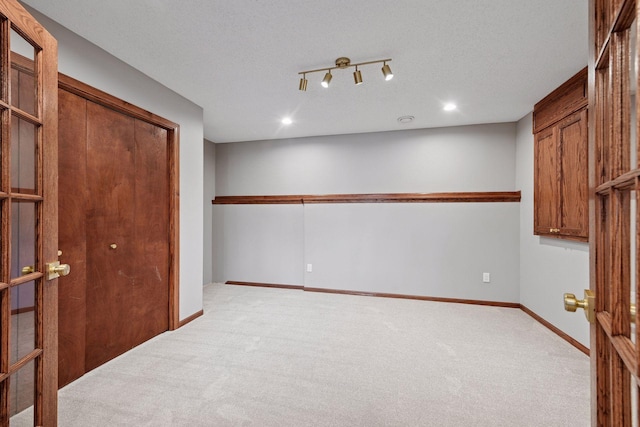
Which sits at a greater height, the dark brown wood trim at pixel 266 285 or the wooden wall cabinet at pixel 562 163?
the wooden wall cabinet at pixel 562 163

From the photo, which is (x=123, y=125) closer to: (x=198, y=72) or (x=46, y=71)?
(x=198, y=72)

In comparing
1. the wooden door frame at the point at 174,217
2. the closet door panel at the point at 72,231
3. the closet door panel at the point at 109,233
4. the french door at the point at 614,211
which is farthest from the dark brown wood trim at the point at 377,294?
the french door at the point at 614,211

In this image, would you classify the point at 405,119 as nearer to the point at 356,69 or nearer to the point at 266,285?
the point at 356,69

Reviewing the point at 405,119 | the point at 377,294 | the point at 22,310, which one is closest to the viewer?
the point at 22,310

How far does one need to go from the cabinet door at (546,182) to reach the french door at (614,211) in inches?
102

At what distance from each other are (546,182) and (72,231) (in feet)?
13.6

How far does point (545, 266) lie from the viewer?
3045 mm

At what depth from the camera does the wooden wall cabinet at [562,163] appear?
2.47 m

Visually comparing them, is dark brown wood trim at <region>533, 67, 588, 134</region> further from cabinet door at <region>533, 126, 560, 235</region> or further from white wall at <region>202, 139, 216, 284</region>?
white wall at <region>202, 139, 216, 284</region>

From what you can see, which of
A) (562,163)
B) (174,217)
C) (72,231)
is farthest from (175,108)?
(562,163)

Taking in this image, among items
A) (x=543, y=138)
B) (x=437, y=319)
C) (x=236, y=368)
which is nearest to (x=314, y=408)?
(x=236, y=368)

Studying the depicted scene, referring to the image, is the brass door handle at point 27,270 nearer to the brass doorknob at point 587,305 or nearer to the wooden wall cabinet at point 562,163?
the brass doorknob at point 587,305

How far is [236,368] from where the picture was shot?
2.16 meters

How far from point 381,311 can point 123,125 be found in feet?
10.4
